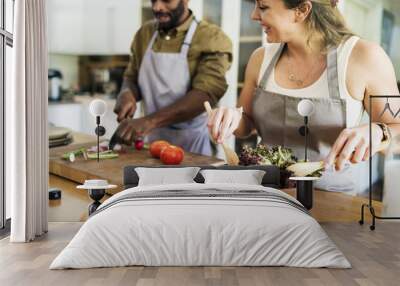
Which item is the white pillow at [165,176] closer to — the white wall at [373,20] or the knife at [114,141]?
the knife at [114,141]

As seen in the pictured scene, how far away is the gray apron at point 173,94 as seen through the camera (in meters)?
6.65

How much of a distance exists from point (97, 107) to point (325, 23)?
252 centimetres

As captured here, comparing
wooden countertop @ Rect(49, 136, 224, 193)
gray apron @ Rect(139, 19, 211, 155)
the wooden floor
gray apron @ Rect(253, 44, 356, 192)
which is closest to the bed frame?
wooden countertop @ Rect(49, 136, 224, 193)

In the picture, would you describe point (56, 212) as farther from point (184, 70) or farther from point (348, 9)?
point (348, 9)

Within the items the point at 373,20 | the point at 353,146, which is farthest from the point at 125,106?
the point at 373,20

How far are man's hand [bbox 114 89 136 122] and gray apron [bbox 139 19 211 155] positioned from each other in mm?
152

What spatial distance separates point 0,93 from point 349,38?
3.47 m

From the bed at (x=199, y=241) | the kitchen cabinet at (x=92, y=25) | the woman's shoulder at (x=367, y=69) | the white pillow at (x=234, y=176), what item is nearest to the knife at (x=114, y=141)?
the kitchen cabinet at (x=92, y=25)

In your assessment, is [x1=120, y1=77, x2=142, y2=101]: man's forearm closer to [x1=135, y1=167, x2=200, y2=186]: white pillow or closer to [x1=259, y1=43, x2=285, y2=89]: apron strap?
[x1=135, y1=167, x2=200, y2=186]: white pillow

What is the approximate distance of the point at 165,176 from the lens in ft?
19.3

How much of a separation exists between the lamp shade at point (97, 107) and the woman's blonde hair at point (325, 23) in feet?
7.10

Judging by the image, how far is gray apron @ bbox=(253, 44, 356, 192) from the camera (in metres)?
6.43

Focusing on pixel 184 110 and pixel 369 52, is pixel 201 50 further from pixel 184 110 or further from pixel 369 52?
pixel 369 52

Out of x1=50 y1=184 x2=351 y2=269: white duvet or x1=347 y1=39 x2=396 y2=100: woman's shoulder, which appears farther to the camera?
x1=347 y1=39 x2=396 y2=100: woman's shoulder
